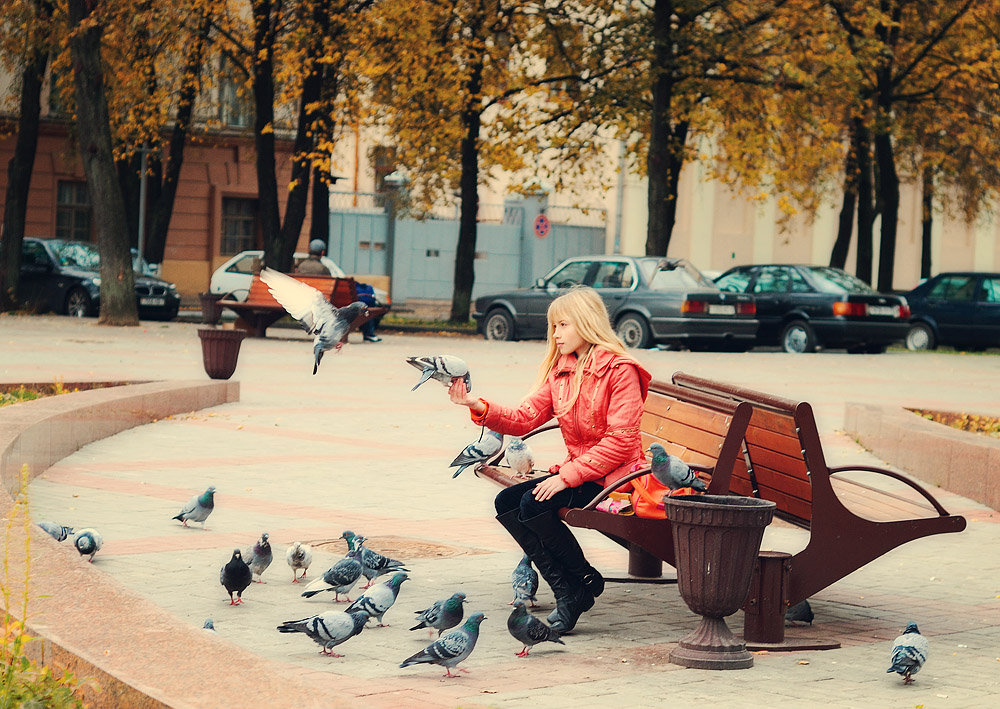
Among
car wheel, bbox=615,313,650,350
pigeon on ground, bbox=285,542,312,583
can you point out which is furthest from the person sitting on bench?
car wheel, bbox=615,313,650,350

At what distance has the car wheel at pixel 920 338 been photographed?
30.0 meters

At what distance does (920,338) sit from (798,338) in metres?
4.52

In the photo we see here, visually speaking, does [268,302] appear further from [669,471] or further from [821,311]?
[669,471]

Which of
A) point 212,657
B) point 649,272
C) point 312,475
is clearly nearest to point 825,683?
point 212,657

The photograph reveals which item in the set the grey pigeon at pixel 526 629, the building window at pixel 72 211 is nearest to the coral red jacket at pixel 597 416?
the grey pigeon at pixel 526 629

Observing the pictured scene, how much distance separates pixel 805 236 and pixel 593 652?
156 ft

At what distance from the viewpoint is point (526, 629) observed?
5289 millimetres

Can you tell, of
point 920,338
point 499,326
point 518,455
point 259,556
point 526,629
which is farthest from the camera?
point 920,338

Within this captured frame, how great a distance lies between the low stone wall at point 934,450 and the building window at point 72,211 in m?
32.8

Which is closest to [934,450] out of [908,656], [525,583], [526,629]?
[525,583]

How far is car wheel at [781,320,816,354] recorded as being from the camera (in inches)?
1048

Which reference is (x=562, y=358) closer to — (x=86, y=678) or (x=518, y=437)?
(x=518, y=437)

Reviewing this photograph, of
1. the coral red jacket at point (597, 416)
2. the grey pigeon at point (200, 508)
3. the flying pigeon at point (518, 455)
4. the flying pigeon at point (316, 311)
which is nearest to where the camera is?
the flying pigeon at point (316, 311)

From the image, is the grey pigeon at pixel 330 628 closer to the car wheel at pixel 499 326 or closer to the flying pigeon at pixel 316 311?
the flying pigeon at pixel 316 311
